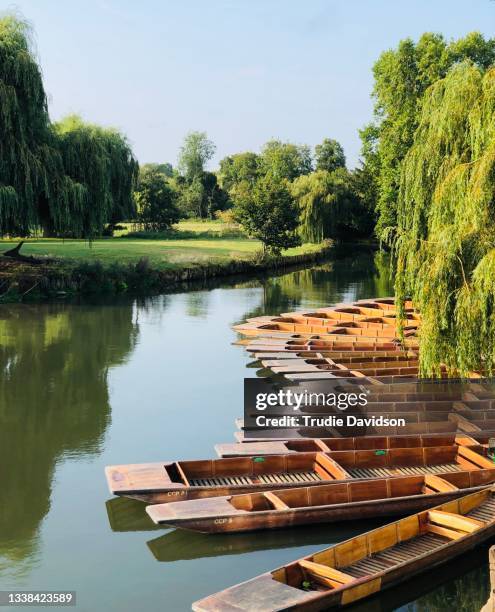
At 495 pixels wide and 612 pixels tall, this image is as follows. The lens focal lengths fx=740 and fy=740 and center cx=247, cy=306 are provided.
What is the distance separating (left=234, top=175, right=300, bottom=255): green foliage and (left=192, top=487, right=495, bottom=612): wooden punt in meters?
34.1

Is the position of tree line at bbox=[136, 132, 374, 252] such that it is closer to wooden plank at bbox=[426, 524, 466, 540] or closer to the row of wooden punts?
the row of wooden punts

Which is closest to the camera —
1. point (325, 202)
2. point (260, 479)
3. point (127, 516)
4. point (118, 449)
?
point (127, 516)

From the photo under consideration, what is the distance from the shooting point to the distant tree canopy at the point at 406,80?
36.3 meters

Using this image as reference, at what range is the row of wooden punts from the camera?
6.76m

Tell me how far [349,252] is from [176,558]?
50.5 meters

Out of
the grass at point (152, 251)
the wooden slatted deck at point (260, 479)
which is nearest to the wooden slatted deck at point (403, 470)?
the wooden slatted deck at point (260, 479)

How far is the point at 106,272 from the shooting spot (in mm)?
29969

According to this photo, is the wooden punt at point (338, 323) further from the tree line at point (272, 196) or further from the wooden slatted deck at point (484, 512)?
the tree line at point (272, 196)

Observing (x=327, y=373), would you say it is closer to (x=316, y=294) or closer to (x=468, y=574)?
(x=468, y=574)

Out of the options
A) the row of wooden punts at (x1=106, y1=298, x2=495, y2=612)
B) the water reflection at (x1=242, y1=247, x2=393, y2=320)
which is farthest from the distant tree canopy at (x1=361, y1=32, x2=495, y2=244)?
the row of wooden punts at (x1=106, y1=298, x2=495, y2=612)

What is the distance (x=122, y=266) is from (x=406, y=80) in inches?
711

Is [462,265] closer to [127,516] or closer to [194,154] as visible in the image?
[127,516]

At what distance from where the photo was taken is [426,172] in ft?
41.1

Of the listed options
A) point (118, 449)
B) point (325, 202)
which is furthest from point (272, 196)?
point (118, 449)
